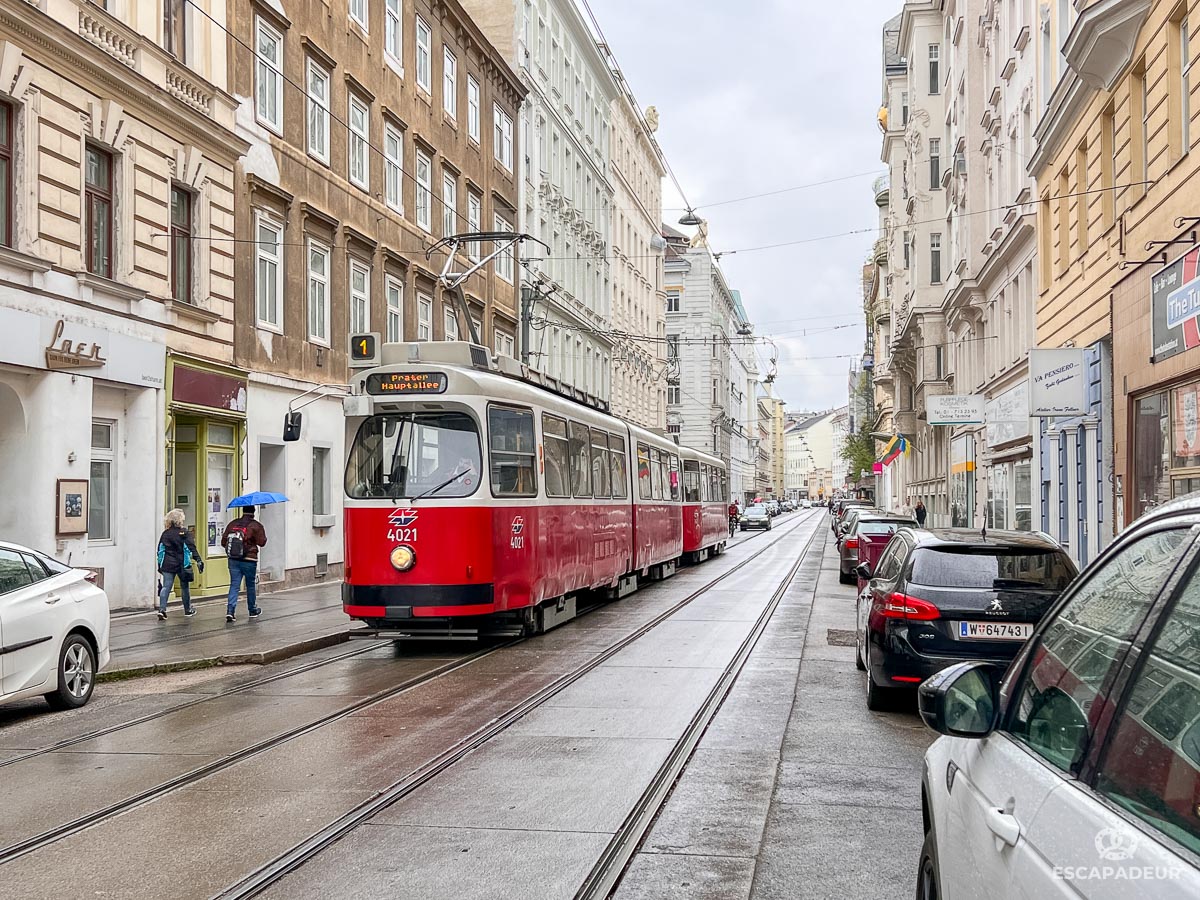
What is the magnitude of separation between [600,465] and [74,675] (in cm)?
996

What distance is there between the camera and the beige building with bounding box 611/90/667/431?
200 feet

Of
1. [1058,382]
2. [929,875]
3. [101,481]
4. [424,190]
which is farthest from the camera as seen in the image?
[424,190]

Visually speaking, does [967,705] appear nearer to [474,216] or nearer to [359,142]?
[359,142]

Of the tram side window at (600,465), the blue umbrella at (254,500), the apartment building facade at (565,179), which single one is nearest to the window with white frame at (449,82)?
the apartment building facade at (565,179)

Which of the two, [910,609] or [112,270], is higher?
[112,270]

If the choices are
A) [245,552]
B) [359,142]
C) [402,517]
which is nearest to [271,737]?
[402,517]

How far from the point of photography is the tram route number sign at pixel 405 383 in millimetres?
14039

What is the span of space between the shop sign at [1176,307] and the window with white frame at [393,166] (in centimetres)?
1815

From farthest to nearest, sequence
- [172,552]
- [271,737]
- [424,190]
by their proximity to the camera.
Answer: [424,190] → [172,552] → [271,737]

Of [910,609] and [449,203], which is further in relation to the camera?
[449,203]

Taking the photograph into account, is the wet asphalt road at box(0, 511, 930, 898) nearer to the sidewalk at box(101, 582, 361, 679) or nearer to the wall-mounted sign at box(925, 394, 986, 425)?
the sidewalk at box(101, 582, 361, 679)

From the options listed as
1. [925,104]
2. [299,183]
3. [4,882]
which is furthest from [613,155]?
[4,882]

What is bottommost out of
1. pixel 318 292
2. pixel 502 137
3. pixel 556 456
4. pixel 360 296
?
pixel 556 456

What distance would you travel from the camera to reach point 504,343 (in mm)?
40281
